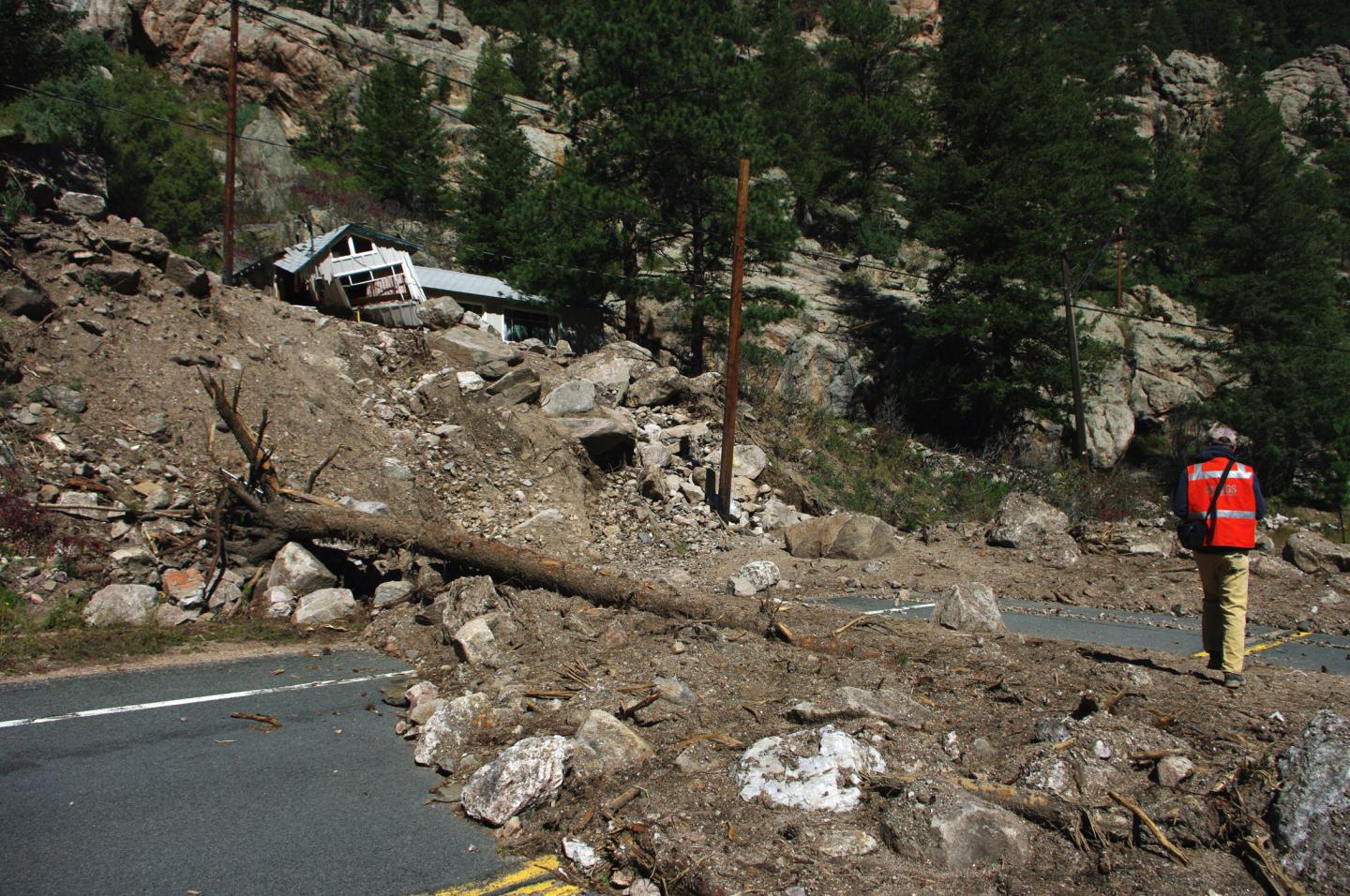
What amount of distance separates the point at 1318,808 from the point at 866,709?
88.1 inches

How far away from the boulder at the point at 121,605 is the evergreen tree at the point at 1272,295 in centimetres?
3683

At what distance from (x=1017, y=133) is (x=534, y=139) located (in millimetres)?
25198

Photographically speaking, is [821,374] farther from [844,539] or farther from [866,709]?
[866,709]

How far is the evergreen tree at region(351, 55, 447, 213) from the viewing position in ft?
130

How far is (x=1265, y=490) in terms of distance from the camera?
113ft

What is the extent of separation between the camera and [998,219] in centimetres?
2847

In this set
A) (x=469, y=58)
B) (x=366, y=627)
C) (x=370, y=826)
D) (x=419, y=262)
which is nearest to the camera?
(x=370, y=826)

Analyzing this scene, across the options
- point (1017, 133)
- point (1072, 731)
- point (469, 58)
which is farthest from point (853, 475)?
point (469, 58)

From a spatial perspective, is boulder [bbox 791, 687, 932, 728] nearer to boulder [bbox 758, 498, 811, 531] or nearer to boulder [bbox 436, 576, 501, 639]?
boulder [bbox 436, 576, 501, 639]

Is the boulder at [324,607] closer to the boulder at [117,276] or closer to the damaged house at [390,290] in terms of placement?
the boulder at [117,276]

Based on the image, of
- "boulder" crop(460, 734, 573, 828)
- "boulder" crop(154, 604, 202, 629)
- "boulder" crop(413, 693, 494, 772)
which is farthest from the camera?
"boulder" crop(154, 604, 202, 629)

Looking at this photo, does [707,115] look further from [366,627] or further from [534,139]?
[534,139]

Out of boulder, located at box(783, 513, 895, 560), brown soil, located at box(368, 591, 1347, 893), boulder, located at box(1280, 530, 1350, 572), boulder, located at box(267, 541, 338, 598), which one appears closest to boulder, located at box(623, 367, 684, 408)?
boulder, located at box(783, 513, 895, 560)

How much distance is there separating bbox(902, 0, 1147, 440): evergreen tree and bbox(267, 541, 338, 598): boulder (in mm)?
23145
